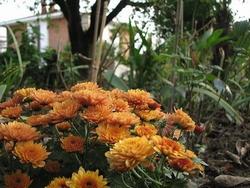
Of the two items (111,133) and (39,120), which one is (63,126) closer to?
(39,120)

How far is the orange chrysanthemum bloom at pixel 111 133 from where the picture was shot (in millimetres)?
1241

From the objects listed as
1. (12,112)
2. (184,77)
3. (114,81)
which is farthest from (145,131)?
(114,81)

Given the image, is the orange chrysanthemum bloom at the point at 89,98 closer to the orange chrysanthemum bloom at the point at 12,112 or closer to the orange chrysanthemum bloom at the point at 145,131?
the orange chrysanthemum bloom at the point at 145,131

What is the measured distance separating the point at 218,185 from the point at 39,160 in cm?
113

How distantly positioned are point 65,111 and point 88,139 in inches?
4.5

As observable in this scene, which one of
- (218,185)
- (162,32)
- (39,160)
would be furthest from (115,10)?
(39,160)

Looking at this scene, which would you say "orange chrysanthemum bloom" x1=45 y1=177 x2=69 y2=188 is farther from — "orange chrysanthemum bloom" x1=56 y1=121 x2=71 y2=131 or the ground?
the ground

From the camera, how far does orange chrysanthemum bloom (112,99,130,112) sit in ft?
4.76

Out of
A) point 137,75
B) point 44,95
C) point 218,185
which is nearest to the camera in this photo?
point 44,95

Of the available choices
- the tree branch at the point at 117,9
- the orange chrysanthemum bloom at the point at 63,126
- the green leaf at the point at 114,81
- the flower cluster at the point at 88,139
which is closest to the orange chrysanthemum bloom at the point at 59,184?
the flower cluster at the point at 88,139

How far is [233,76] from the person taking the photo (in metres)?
4.16

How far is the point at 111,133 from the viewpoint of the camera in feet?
4.12

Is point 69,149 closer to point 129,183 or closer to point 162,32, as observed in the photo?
point 129,183

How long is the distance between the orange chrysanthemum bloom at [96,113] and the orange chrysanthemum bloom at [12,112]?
0.29 meters
